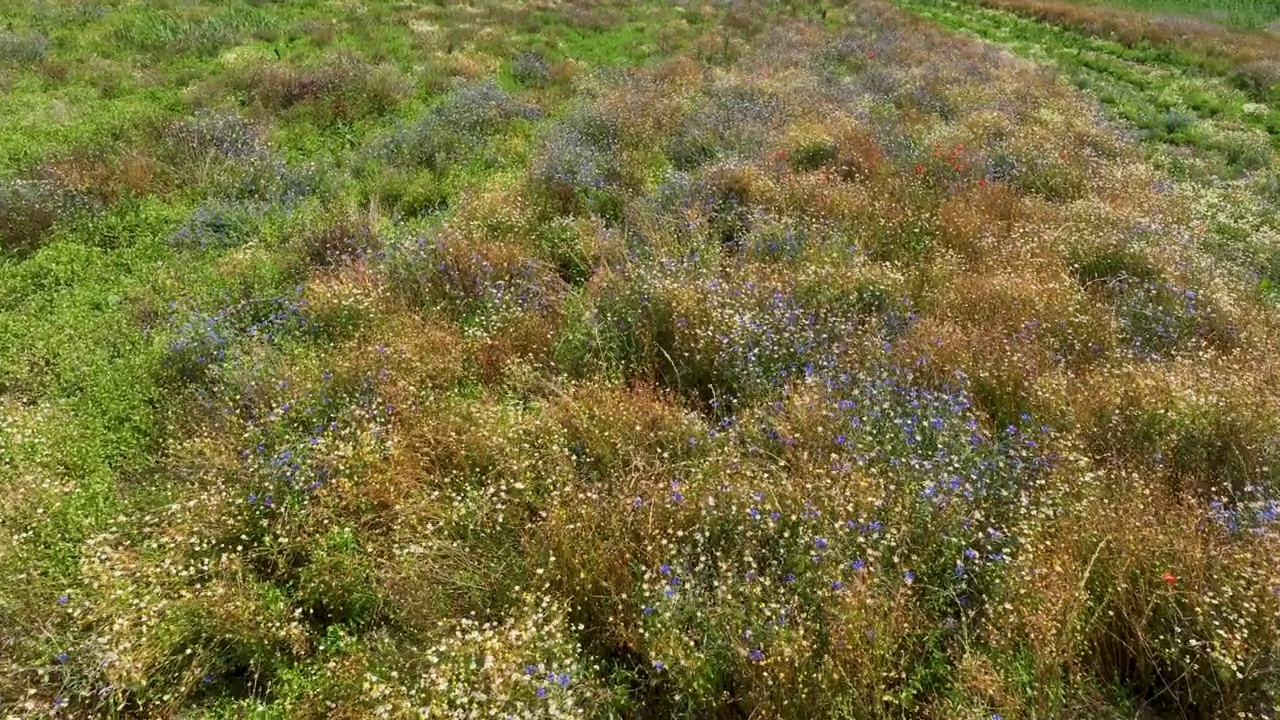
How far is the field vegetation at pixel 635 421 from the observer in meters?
3.56

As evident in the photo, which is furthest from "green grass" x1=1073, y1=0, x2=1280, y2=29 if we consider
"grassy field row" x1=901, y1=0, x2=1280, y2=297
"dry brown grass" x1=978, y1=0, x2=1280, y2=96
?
"grassy field row" x1=901, y1=0, x2=1280, y2=297

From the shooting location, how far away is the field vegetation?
11.7ft

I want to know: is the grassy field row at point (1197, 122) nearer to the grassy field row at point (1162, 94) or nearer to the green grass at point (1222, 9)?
the grassy field row at point (1162, 94)

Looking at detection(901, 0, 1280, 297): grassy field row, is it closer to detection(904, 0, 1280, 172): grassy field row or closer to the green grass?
detection(904, 0, 1280, 172): grassy field row

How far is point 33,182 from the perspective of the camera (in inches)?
332

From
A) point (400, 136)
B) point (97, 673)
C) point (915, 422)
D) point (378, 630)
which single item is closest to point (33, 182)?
point (400, 136)

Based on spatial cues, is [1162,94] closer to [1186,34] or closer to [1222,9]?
[1186,34]

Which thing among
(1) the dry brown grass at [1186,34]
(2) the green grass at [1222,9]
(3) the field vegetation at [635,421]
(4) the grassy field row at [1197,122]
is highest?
(2) the green grass at [1222,9]

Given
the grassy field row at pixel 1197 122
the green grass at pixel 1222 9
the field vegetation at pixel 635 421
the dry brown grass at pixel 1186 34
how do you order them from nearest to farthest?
the field vegetation at pixel 635 421 < the grassy field row at pixel 1197 122 < the dry brown grass at pixel 1186 34 < the green grass at pixel 1222 9

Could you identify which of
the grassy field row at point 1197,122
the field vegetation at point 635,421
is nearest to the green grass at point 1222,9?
the grassy field row at point 1197,122

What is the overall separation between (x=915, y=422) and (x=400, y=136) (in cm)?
872

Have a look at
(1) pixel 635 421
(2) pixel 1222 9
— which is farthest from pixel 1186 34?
(1) pixel 635 421

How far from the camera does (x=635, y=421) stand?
16.1 ft

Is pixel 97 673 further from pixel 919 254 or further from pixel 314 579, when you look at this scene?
pixel 919 254
